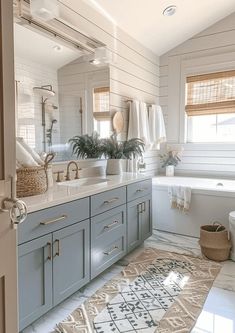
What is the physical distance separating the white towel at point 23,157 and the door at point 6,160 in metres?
0.98

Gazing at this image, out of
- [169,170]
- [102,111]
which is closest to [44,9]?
[102,111]

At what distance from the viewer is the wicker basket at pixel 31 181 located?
5.59 ft

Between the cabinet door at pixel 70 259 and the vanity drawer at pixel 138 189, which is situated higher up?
the vanity drawer at pixel 138 189

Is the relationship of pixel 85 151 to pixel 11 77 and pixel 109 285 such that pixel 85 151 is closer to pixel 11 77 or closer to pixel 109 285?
pixel 109 285

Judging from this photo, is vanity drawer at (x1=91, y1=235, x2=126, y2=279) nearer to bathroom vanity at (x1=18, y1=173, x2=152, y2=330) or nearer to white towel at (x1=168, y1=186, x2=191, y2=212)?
bathroom vanity at (x1=18, y1=173, x2=152, y2=330)

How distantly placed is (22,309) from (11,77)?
1.24 metres

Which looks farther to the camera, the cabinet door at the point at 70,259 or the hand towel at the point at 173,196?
the hand towel at the point at 173,196

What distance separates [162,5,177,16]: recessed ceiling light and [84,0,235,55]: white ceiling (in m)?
0.04

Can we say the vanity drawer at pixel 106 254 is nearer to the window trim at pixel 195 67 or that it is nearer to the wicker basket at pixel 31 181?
the wicker basket at pixel 31 181

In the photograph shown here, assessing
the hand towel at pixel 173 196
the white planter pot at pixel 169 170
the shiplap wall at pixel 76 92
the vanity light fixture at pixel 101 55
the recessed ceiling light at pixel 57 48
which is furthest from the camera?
the white planter pot at pixel 169 170

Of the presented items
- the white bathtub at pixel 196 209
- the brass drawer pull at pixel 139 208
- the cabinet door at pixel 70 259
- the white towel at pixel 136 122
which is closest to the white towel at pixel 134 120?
the white towel at pixel 136 122

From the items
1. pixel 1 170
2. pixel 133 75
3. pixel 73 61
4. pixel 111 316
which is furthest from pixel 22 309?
pixel 133 75

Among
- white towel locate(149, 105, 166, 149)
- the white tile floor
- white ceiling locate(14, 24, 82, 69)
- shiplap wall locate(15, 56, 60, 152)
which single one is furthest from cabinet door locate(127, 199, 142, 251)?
white ceiling locate(14, 24, 82, 69)

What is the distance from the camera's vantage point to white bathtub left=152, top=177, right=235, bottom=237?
2982 millimetres
